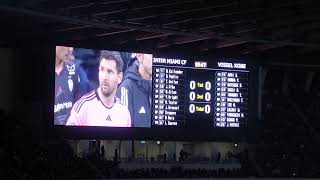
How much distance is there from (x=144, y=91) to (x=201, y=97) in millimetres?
1812

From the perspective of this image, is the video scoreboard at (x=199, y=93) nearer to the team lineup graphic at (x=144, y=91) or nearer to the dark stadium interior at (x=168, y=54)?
the team lineup graphic at (x=144, y=91)

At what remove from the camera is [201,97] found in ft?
65.3

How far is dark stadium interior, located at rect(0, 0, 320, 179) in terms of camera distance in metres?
18.3

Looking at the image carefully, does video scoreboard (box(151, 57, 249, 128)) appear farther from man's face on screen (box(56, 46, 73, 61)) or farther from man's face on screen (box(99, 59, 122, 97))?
man's face on screen (box(56, 46, 73, 61))

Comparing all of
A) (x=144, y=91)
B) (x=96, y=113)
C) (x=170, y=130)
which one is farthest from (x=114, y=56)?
(x=170, y=130)

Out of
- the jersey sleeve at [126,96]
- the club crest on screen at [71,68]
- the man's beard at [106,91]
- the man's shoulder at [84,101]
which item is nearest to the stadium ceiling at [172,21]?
the club crest on screen at [71,68]

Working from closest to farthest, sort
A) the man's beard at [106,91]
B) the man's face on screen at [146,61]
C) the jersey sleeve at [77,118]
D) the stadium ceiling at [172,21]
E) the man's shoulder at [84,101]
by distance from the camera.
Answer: the stadium ceiling at [172,21]
the jersey sleeve at [77,118]
the man's shoulder at [84,101]
the man's beard at [106,91]
the man's face on screen at [146,61]

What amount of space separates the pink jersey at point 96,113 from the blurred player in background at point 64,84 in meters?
0.21

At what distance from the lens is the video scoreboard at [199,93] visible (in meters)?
19.4
